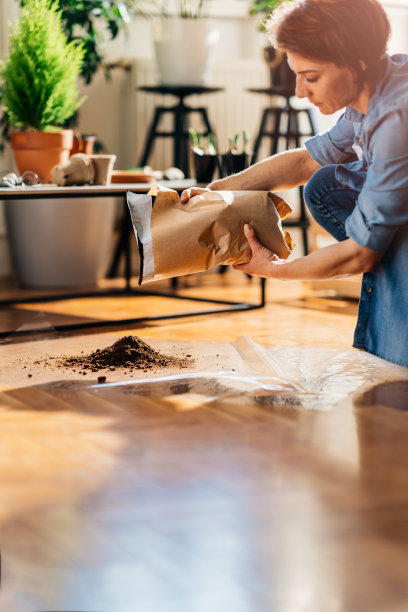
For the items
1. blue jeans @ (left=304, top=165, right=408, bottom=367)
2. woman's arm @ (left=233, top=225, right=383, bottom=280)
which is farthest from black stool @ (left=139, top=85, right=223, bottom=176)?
woman's arm @ (left=233, top=225, right=383, bottom=280)

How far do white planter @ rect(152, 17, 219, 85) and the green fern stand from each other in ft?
2.78

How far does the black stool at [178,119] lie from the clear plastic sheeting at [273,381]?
1716mm

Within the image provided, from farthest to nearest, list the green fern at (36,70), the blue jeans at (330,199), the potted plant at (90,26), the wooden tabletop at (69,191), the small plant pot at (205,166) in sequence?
the potted plant at (90,26), the small plant pot at (205,166), the green fern at (36,70), the wooden tabletop at (69,191), the blue jeans at (330,199)

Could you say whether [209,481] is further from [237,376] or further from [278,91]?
[278,91]

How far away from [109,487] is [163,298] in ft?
6.33

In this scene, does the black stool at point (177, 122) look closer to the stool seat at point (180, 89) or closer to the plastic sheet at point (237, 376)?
the stool seat at point (180, 89)

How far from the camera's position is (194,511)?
1208mm

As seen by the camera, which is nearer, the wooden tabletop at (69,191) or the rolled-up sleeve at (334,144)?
the rolled-up sleeve at (334,144)

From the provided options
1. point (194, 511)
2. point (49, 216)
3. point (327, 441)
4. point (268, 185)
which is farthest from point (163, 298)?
point (194, 511)

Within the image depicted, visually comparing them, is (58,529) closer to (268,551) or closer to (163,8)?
(268,551)

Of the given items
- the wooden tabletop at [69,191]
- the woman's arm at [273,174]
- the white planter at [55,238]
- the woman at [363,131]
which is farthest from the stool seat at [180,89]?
the woman at [363,131]

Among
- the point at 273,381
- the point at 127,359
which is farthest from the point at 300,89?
the point at 127,359

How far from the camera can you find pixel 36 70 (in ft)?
9.00

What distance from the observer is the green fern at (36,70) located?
273cm
